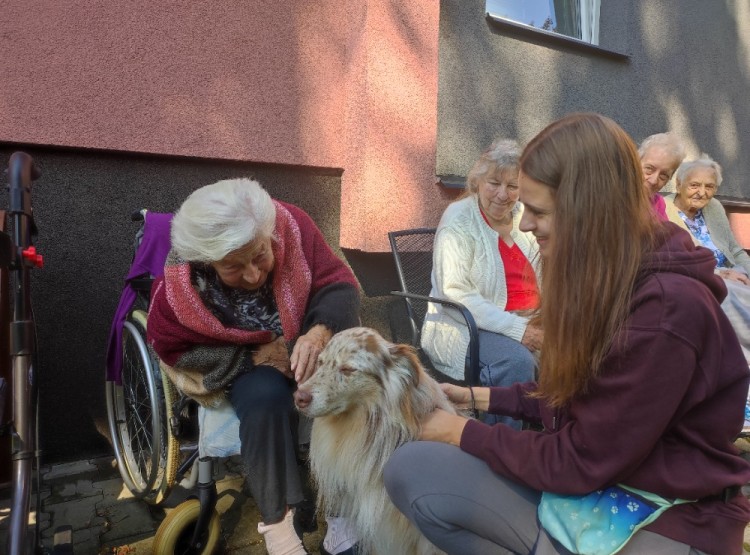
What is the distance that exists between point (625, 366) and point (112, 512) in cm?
256

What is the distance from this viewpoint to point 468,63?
4109 mm

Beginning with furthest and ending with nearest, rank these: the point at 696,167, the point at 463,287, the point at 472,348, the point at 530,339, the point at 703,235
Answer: the point at 703,235 → the point at 696,167 → the point at 463,287 → the point at 530,339 → the point at 472,348

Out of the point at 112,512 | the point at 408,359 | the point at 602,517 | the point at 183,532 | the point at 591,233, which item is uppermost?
the point at 591,233

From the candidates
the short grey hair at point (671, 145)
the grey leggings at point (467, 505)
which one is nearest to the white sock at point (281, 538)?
the grey leggings at point (467, 505)

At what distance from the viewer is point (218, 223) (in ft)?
6.66

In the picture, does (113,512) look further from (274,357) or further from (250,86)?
(250,86)

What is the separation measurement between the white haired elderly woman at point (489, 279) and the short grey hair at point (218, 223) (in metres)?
1.10

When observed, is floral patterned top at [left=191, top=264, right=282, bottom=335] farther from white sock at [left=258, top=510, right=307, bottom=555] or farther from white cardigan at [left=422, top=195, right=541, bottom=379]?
white cardigan at [left=422, top=195, right=541, bottom=379]

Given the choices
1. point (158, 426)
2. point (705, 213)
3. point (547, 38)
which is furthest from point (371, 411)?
point (547, 38)

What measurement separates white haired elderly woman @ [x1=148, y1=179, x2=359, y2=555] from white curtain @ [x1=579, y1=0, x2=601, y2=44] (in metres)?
3.88

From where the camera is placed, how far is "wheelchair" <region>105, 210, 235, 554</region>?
215cm

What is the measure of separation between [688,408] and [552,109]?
382cm

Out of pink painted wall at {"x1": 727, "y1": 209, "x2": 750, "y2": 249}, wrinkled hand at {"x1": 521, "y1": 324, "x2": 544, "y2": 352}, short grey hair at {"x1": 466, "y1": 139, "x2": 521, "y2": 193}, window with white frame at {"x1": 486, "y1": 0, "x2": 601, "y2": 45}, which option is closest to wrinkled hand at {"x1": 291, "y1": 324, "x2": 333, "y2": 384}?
wrinkled hand at {"x1": 521, "y1": 324, "x2": 544, "y2": 352}

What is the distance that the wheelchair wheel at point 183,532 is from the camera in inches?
84.2
